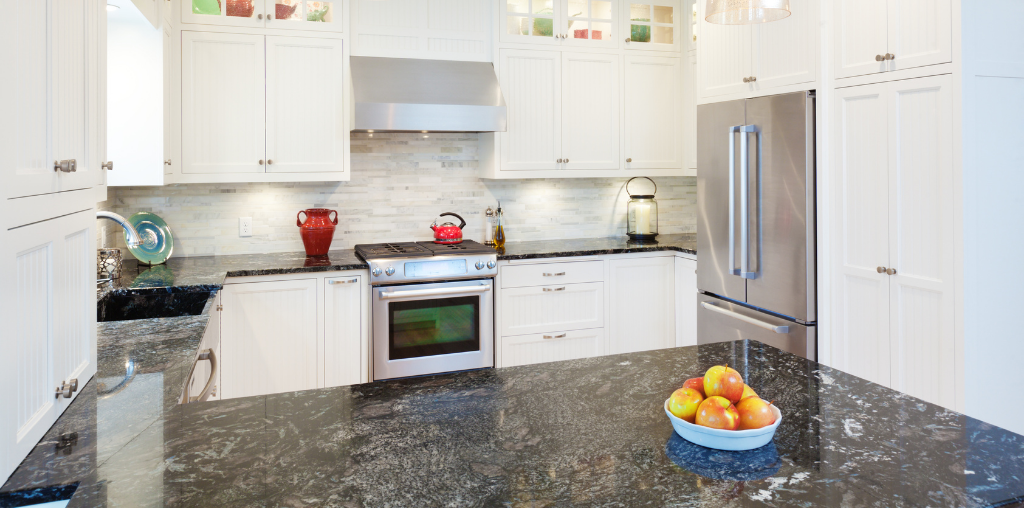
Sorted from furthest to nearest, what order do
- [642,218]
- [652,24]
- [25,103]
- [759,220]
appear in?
[642,218], [652,24], [759,220], [25,103]

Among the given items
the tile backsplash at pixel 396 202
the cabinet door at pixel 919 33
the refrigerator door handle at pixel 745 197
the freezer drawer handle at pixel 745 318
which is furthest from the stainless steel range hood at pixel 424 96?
the cabinet door at pixel 919 33

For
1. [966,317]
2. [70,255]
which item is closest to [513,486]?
[70,255]

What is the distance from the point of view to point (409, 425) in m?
1.41

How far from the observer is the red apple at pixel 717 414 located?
4.10ft

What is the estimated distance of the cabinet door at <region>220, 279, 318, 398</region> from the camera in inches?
134

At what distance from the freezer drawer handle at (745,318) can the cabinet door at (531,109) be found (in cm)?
132

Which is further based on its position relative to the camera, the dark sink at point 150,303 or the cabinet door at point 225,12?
the cabinet door at point 225,12

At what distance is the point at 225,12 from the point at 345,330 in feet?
5.93

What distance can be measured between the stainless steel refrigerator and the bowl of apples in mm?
1894

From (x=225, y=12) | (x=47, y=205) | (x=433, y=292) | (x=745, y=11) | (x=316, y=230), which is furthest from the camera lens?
(x=316, y=230)

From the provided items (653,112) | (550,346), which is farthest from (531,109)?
(550,346)

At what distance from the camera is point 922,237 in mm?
2504

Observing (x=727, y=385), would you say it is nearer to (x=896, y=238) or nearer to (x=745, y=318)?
(x=896, y=238)

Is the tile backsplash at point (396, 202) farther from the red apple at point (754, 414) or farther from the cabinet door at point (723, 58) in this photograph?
the red apple at point (754, 414)
